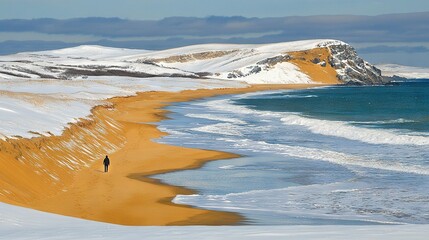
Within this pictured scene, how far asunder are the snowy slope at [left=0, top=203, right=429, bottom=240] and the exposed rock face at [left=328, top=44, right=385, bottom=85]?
179 metres

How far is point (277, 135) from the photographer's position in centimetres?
4441

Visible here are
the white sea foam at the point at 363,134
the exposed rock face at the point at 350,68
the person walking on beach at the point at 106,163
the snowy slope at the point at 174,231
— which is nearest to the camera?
the snowy slope at the point at 174,231

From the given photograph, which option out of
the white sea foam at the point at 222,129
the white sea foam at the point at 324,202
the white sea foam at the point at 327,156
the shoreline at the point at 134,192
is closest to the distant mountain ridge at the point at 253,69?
the white sea foam at the point at 222,129

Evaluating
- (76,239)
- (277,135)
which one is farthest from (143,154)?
(76,239)

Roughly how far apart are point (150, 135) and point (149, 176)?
15.7 meters

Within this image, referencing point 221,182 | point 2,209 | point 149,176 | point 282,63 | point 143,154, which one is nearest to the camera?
point 2,209

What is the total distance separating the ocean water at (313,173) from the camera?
66.6ft

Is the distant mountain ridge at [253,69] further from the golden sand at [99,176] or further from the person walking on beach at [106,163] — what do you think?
the person walking on beach at [106,163]

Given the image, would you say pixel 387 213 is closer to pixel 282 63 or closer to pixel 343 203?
pixel 343 203

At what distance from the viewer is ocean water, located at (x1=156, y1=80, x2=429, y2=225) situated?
20312 mm

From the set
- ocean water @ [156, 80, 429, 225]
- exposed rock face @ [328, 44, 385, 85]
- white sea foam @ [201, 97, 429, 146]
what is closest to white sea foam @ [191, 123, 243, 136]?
ocean water @ [156, 80, 429, 225]

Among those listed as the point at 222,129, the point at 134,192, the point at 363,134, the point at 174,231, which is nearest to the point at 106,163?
the point at 134,192

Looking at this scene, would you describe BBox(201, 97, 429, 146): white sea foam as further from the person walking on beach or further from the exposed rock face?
the exposed rock face

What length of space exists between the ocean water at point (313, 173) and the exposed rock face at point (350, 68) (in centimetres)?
14293
